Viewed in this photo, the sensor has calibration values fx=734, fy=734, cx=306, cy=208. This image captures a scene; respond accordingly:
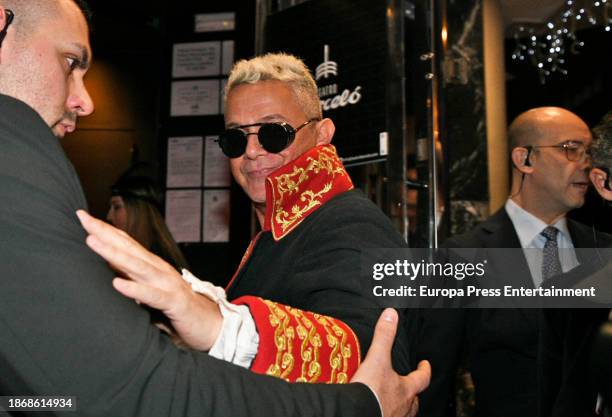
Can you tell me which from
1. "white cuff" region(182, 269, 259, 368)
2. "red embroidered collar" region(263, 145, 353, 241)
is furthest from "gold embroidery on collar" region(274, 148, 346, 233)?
"white cuff" region(182, 269, 259, 368)

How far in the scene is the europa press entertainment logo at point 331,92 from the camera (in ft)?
9.38

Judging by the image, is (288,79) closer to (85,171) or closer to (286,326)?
(286,326)

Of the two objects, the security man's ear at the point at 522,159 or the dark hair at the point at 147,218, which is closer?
the security man's ear at the point at 522,159

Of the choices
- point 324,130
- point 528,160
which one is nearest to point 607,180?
point 528,160

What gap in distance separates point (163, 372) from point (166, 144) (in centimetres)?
408

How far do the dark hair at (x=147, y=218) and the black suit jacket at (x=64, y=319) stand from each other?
109 inches

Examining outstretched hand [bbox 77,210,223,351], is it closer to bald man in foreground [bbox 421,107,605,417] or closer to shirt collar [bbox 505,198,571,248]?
bald man in foreground [bbox 421,107,605,417]

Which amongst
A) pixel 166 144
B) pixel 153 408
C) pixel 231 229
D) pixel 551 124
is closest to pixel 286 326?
pixel 153 408

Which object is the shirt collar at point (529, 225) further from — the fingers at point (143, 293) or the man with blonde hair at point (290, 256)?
the fingers at point (143, 293)

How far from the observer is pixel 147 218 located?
4016 mm

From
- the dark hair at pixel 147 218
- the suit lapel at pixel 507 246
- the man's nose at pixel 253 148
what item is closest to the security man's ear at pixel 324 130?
the man's nose at pixel 253 148

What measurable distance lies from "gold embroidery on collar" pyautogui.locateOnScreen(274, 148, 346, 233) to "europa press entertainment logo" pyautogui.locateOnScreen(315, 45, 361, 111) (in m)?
0.95

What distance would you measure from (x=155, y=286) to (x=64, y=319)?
17cm

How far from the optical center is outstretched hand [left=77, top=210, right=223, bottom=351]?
3.41ft
